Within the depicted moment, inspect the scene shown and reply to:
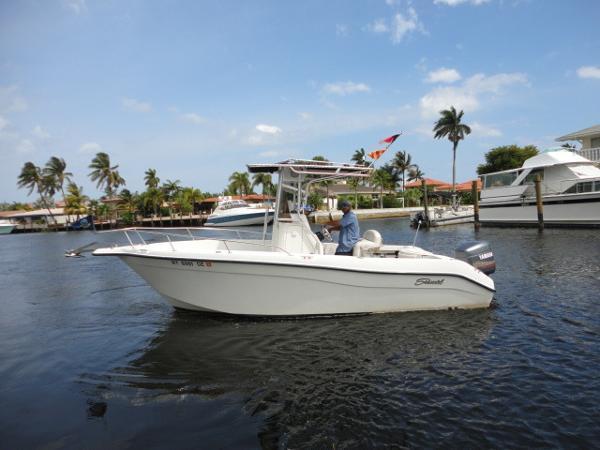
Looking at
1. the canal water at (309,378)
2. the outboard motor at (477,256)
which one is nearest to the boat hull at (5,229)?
the canal water at (309,378)

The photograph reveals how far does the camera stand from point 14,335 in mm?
8336

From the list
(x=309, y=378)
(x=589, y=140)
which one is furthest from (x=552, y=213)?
(x=309, y=378)

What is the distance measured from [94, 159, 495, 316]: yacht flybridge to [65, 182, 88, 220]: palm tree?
236ft

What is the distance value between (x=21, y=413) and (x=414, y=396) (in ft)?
16.1

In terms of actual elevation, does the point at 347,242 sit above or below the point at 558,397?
above

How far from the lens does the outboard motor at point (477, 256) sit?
340 inches

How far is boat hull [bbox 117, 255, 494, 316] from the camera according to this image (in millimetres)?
7184

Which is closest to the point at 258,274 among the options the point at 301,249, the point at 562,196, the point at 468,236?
the point at 301,249

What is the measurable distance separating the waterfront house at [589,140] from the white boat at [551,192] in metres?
4.77

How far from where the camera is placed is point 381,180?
67.6 meters

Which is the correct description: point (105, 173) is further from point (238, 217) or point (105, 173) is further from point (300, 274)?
point (300, 274)

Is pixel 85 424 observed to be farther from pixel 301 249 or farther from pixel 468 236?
pixel 468 236

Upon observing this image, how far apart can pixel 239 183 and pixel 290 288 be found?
259ft

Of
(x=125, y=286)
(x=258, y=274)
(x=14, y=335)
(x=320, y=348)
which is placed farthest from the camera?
(x=125, y=286)
